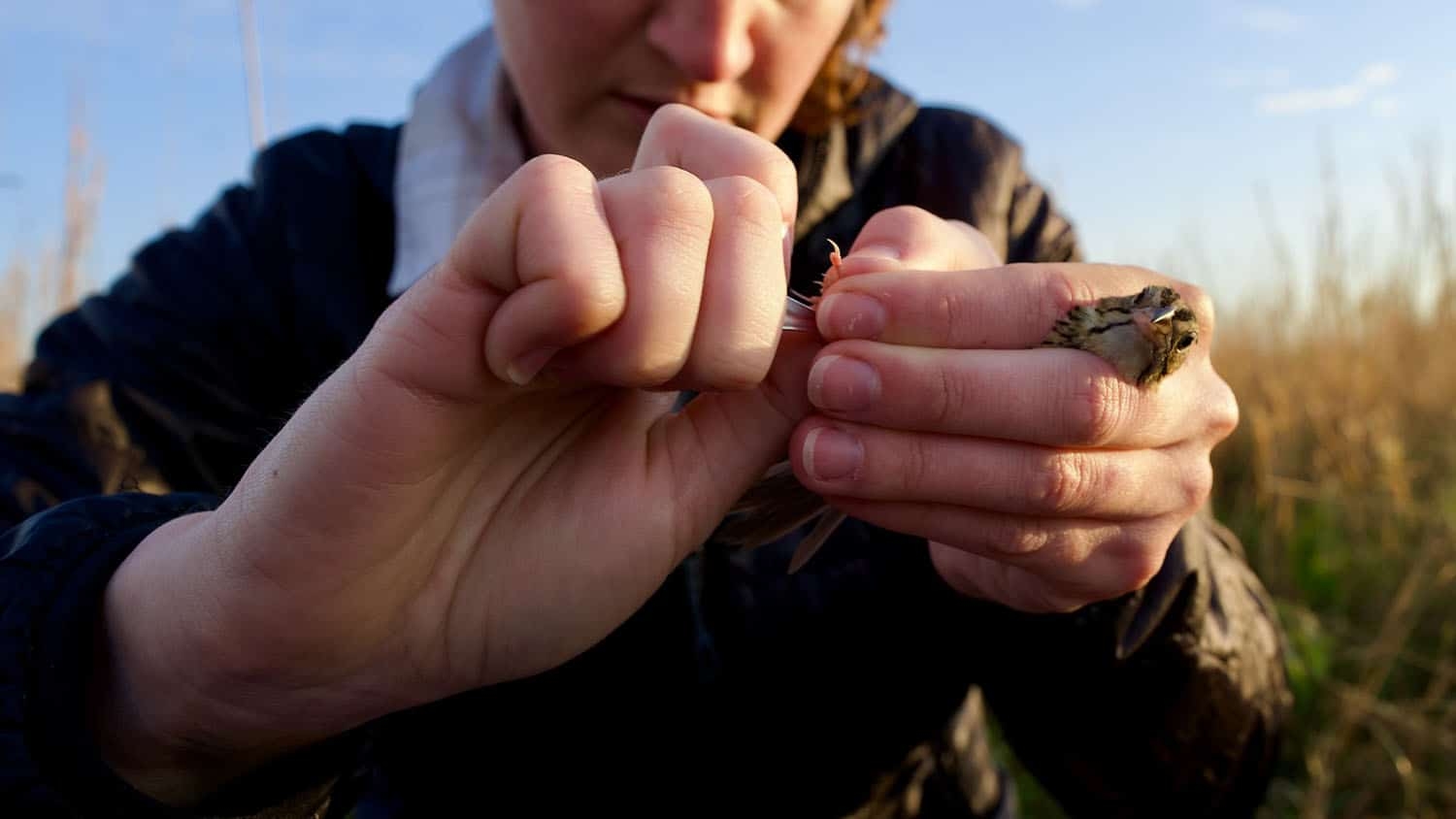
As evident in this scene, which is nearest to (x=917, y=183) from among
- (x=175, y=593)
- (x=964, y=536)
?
(x=964, y=536)

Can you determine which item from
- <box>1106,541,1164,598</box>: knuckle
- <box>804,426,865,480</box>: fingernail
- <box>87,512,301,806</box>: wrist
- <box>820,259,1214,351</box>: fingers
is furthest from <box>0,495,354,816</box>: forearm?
<box>1106,541,1164,598</box>: knuckle

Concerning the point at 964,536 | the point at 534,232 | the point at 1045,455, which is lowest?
the point at 964,536

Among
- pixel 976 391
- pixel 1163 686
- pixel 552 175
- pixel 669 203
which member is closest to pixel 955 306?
pixel 976 391

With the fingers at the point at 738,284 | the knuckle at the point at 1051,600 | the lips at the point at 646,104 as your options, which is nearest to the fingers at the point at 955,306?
the fingers at the point at 738,284

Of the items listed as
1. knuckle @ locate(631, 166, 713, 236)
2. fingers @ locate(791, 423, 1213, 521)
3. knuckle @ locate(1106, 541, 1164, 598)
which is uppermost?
knuckle @ locate(631, 166, 713, 236)

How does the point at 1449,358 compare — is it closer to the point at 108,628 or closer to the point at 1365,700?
the point at 1365,700

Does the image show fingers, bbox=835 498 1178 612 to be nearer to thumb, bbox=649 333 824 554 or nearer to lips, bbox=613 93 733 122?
thumb, bbox=649 333 824 554

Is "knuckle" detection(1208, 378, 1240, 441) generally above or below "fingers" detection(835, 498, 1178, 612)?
above

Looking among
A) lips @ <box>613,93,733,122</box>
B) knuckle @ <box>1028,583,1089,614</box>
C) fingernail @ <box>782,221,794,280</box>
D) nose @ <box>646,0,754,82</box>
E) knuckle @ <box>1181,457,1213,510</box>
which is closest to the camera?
fingernail @ <box>782,221,794,280</box>
